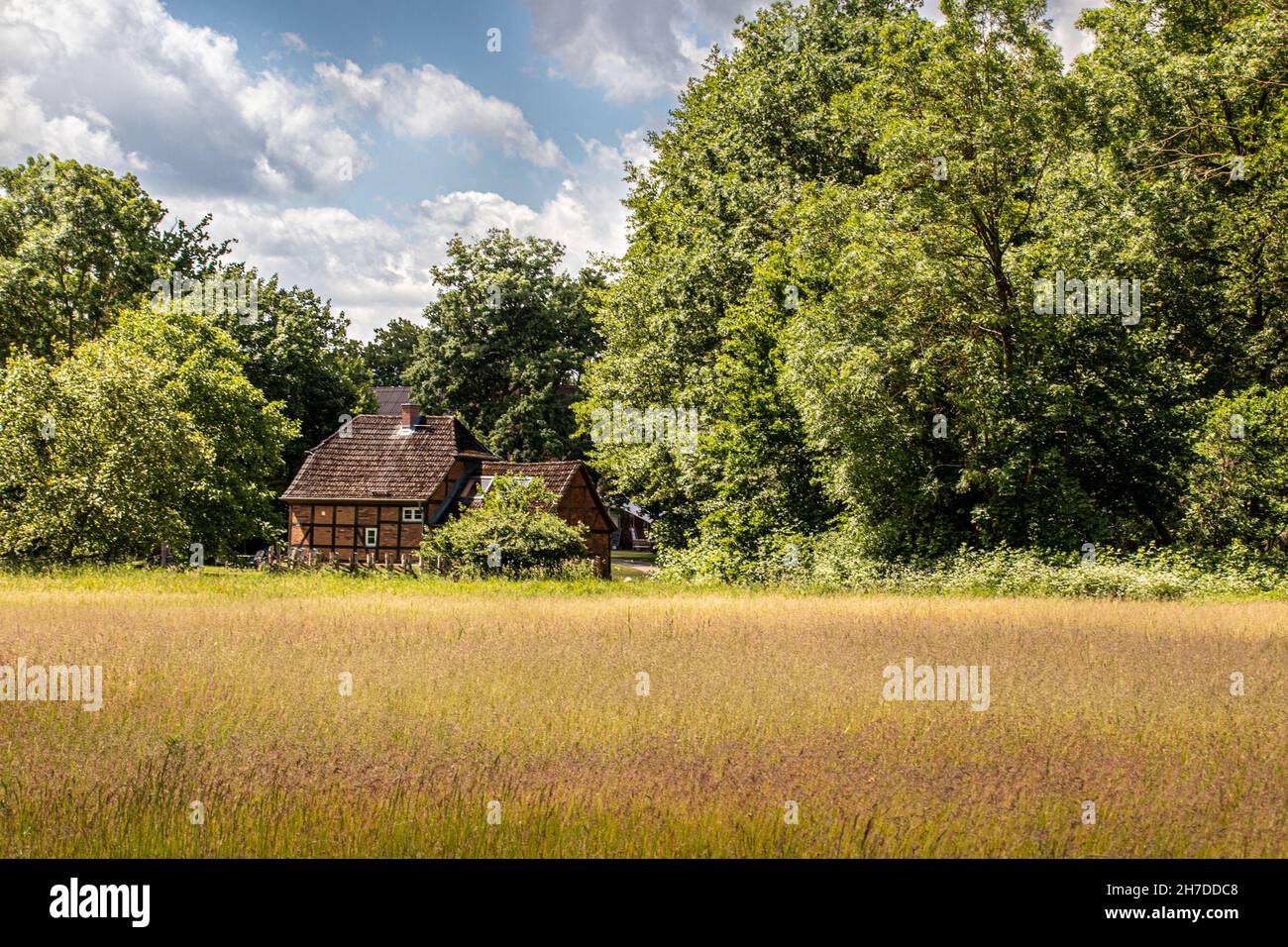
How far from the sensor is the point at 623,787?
7.48 meters

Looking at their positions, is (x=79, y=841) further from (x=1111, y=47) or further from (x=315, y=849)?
(x=1111, y=47)

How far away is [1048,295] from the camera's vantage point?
85.7 feet

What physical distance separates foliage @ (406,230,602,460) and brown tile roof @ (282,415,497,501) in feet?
29.6

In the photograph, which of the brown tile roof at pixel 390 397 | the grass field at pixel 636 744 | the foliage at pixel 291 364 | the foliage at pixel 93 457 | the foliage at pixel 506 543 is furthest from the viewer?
the brown tile roof at pixel 390 397

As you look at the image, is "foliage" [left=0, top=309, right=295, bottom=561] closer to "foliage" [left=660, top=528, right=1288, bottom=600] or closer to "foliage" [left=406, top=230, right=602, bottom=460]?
"foliage" [left=660, top=528, right=1288, bottom=600]

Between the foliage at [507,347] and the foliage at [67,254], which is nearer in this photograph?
the foliage at [67,254]

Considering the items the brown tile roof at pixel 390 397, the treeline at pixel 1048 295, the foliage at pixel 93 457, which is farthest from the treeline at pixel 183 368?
the treeline at pixel 1048 295

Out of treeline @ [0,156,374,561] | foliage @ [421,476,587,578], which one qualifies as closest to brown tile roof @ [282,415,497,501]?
treeline @ [0,156,374,561]

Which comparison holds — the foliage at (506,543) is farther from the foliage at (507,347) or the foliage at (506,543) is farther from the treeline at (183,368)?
the foliage at (507,347)

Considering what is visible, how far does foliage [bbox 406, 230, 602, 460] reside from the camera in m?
60.8

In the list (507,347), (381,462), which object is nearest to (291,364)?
(381,462)

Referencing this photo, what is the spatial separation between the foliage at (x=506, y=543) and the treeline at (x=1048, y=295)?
5.42m

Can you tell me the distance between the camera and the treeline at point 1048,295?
26.6 meters
